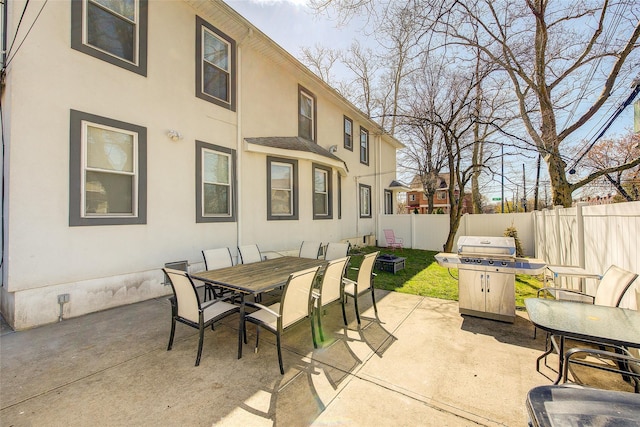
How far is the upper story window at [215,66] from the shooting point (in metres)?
6.17

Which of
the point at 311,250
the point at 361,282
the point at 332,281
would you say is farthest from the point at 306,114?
the point at 332,281

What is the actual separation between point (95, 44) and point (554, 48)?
10457mm

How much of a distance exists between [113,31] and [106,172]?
263 centimetres

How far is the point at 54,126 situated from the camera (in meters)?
4.12

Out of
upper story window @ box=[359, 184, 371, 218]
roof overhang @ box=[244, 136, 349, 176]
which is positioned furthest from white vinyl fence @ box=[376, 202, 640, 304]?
upper story window @ box=[359, 184, 371, 218]

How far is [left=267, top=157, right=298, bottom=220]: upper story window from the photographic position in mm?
7711

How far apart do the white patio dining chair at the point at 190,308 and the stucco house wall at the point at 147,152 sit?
7.97 ft

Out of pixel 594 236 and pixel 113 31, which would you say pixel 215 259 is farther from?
pixel 594 236

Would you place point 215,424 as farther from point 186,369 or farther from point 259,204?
point 259,204

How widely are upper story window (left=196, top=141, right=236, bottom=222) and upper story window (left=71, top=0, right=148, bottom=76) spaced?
1.95m

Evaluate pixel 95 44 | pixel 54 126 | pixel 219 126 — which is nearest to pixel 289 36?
pixel 219 126

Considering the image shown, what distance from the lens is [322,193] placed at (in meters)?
10.0

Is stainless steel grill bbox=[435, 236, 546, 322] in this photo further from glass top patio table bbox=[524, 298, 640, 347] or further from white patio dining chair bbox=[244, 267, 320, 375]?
white patio dining chair bbox=[244, 267, 320, 375]

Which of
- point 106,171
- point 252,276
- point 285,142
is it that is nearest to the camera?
→ point 252,276
